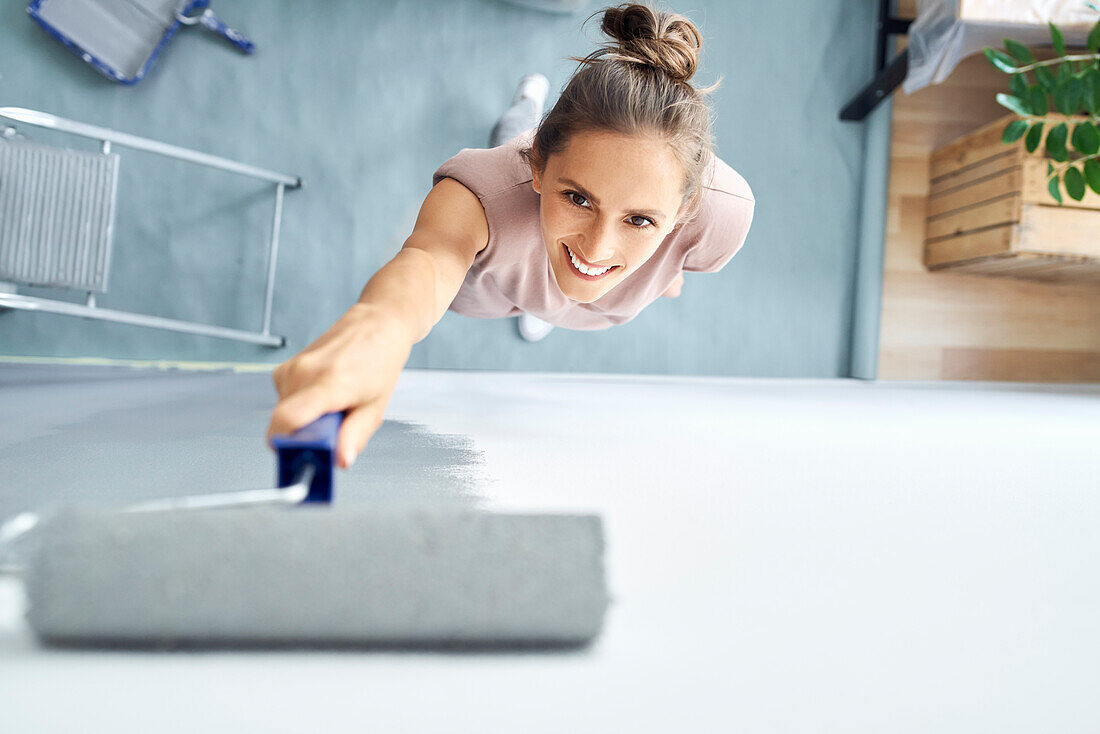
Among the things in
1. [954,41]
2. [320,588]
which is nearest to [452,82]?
[954,41]

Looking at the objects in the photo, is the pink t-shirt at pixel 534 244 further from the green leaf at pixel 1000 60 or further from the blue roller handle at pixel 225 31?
the blue roller handle at pixel 225 31

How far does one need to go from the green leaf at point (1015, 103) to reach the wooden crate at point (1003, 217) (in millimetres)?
134

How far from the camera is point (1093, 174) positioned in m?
1.98

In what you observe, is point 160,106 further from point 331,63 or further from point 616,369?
point 616,369

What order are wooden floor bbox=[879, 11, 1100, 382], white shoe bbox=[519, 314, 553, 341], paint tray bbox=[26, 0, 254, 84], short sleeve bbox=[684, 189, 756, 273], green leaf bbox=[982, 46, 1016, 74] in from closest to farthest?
short sleeve bbox=[684, 189, 756, 273] → green leaf bbox=[982, 46, 1016, 74] → paint tray bbox=[26, 0, 254, 84] → white shoe bbox=[519, 314, 553, 341] → wooden floor bbox=[879, 11, 1100, 382]

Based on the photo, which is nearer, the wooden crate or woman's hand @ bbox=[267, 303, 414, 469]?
woman's hand @ bbox=[267, 303, 414, 469]

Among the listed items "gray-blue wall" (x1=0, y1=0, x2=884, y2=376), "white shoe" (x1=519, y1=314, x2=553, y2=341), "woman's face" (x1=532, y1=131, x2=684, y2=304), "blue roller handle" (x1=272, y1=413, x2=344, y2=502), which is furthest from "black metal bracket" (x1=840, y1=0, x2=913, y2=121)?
"blue roller handle" (x1=272, y1=413, x2=344, y2=502)

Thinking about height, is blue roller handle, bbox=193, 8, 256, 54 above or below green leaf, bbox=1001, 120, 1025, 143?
above

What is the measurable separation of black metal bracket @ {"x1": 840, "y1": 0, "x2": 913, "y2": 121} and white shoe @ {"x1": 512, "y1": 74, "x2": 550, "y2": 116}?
42.1 inches

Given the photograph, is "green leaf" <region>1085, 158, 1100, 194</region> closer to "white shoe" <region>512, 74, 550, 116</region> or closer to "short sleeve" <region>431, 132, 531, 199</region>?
"white shoe" <region>512, 74, 550, 116</region>

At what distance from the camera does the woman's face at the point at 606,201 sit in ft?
3.12

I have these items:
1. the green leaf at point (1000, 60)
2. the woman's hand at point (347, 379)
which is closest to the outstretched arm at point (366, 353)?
the woman's hand at point (347, 379)

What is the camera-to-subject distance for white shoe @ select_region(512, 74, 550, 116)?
7.67 feet

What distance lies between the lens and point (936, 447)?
46.9 inches
